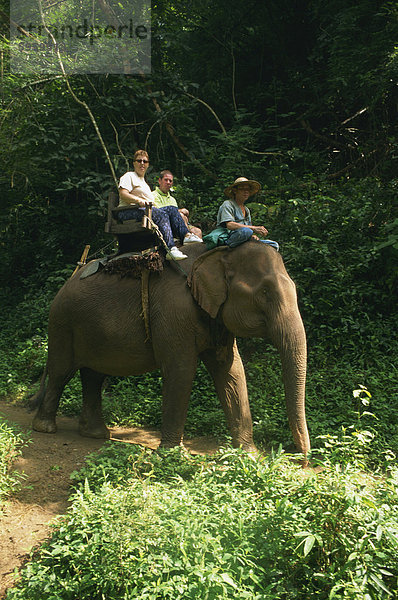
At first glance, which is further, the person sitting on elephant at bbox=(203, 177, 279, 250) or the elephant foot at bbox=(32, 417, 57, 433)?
the elephant foot at bbox=(32, 417, 57, 433)

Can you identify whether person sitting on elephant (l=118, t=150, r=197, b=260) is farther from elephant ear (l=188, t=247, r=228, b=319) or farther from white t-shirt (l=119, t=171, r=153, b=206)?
elephant ear (l=188, t=247, r=228, b=319)

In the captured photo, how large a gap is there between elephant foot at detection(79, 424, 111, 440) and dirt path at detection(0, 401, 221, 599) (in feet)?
0.23

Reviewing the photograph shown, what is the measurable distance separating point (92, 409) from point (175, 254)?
2.04 m

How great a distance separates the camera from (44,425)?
613 cm

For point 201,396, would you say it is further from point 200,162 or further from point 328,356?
point 200,162

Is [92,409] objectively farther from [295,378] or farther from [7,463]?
[295,378]

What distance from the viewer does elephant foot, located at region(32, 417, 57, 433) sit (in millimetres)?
6113

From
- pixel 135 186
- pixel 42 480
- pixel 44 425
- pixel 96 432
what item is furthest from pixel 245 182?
pixel 44 425

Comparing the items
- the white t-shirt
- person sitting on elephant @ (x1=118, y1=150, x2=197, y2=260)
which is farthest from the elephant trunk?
the white t-shirt

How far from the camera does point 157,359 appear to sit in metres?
5.36

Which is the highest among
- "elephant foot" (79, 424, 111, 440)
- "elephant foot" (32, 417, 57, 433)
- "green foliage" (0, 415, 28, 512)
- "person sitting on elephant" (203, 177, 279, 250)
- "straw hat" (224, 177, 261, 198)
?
"straw hat" (224, 177, 261, 198)

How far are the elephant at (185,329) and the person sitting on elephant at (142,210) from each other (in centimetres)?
21

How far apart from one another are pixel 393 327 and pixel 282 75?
711cm

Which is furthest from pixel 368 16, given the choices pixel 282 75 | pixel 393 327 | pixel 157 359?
pixel 157 359
